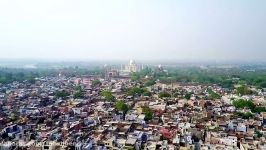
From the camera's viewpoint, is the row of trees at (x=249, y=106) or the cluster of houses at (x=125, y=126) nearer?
the cluster of houses at (x=125, y=126)

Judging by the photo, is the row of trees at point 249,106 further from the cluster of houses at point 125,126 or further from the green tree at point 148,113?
the green tree at point 148,113

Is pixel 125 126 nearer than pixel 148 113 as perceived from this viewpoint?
Yes

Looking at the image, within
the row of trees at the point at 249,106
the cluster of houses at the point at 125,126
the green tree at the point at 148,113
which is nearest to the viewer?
the cluster of houses at the point at 125,126

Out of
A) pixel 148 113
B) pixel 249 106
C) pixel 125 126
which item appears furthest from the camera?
pixel 249 106

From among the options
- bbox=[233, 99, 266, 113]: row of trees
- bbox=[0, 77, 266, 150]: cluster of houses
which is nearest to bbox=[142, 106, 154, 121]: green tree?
bbox=[0, 77, 266, 150]: cluster of houses

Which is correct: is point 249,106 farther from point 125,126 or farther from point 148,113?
point 125,126

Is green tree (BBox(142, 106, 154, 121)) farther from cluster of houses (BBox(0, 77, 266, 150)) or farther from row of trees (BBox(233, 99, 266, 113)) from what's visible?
row of trees (BBox(233, 99, 266, 113))

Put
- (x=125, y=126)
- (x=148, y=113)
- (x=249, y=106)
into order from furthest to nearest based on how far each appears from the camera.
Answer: (x=249, y=106)
(x=148, y=113)
(x=125, y=126)

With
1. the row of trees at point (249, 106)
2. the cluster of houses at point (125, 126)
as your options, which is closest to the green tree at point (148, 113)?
the cluster of houses at point (125, 126)

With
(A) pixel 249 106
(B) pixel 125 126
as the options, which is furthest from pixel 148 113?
(A) pixel 249 106
